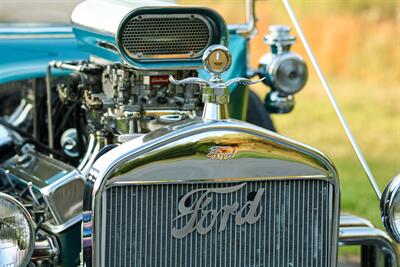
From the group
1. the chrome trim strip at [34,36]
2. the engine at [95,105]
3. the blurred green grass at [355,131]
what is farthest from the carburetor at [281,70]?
the blurred green grass at [355,131]

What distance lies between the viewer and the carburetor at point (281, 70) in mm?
5000

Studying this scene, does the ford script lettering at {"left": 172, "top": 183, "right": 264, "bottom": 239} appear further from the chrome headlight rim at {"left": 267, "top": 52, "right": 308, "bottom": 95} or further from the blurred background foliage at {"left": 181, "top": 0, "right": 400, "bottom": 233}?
the blurred background foliage at {"left": 181, "top": 0, "right": 400, "bottom": 233}

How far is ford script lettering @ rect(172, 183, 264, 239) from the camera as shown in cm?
354

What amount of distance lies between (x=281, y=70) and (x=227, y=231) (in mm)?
1569

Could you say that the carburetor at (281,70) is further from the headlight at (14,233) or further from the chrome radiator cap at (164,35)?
the headlight at (14,233)

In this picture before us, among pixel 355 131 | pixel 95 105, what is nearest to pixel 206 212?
pixel 95 105

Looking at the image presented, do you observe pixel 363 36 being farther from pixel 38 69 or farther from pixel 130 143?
pixel 130 143

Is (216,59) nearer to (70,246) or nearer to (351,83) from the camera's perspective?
(70,246)

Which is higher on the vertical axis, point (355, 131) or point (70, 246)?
point (70, 246)

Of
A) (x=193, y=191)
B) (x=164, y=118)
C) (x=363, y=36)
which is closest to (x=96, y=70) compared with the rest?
(x=164, y=118)

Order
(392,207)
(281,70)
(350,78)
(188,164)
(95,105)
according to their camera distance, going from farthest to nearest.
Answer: (350,78)
(281,70)
(95,105)
(392,207)
(188,164)

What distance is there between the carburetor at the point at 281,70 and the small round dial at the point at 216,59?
4.49 feet

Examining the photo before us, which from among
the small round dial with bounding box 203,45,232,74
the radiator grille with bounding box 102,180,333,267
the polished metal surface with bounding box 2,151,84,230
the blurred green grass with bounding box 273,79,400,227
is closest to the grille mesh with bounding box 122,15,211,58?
the small round dial with bounding box 203,45,232,74

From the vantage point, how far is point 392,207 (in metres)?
3.78
